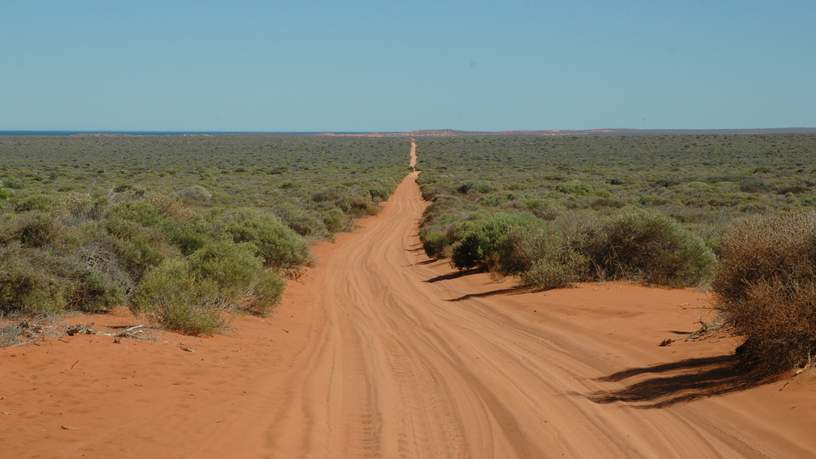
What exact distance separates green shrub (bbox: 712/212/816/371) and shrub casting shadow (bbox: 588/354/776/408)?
26 cm

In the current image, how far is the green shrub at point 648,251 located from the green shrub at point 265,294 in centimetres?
689

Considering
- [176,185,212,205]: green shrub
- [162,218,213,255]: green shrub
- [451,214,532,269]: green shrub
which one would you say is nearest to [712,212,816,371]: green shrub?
[451,214,532,269]: green shrub

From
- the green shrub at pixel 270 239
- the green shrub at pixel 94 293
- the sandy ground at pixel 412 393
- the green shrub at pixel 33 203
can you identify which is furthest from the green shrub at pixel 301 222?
the green shrub at pixel 94 293

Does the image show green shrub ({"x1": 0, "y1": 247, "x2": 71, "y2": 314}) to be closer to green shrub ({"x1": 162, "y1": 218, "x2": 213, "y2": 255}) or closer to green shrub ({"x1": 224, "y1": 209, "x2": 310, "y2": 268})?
green shrub ({"x1": 162, "y1": 218, "x2": 213, "y2": 255})

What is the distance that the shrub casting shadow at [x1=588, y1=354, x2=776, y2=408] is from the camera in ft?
26.8

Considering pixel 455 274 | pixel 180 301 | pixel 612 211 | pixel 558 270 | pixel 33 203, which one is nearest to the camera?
pixel 180 301

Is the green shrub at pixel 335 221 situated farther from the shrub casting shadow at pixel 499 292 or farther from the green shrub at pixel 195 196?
the shrub casting shadow at pixel 499 292

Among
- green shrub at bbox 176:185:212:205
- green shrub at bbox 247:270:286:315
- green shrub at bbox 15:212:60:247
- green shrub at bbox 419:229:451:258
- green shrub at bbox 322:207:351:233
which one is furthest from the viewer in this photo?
green shrub at bbox 176:185:212:205

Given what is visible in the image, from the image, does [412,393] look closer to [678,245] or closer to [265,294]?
[265,294]

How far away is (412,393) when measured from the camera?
8906mm

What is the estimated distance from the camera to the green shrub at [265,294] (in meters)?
14.4

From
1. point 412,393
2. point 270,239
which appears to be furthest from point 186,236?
point 412,393

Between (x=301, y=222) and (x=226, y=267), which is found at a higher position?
(x=226, y=267)

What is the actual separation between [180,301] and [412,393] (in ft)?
14.3
